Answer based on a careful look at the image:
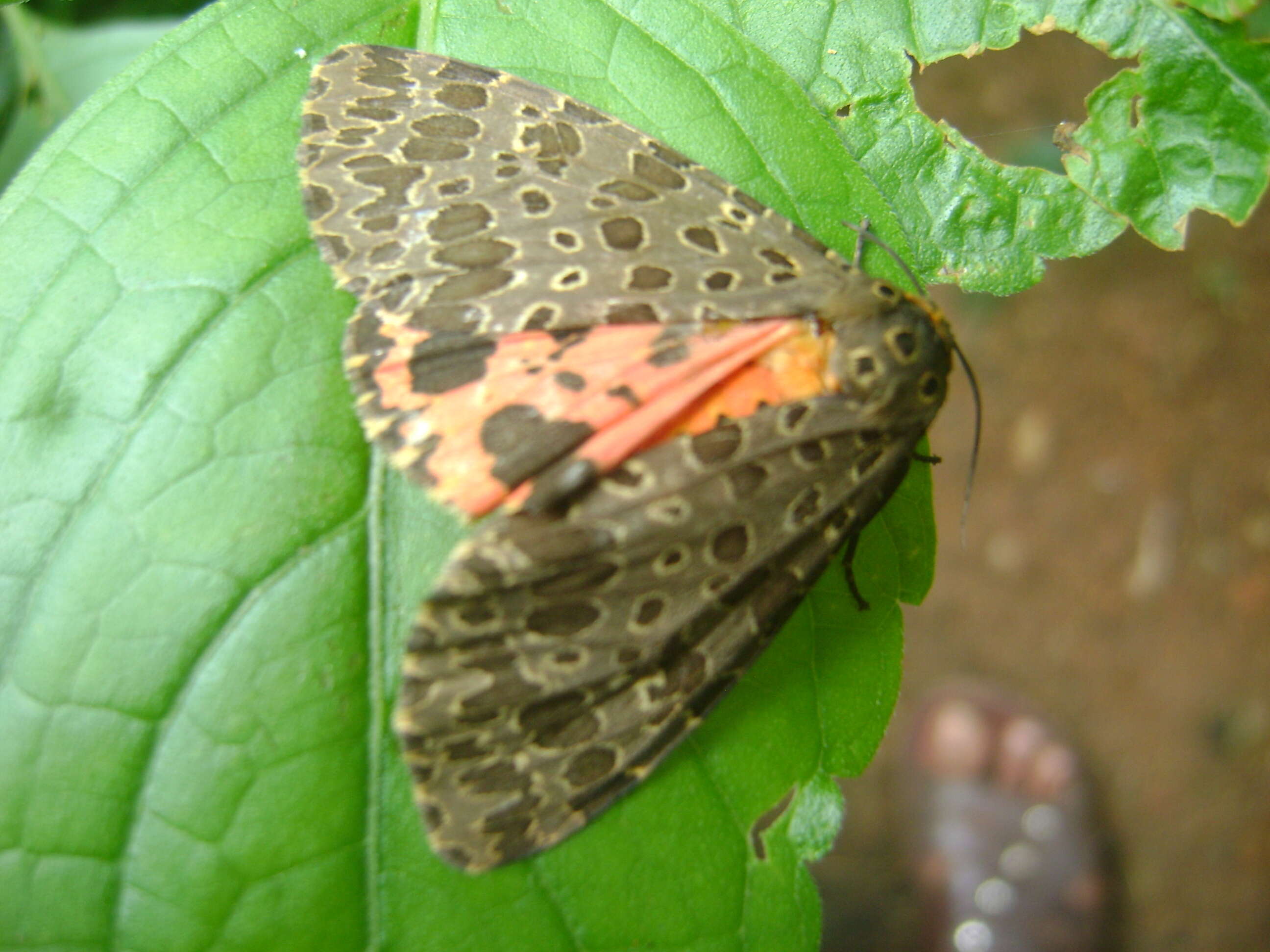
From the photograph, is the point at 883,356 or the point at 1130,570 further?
the point at 1130,570

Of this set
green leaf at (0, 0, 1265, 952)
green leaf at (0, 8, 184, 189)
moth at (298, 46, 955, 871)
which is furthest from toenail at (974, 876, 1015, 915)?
green leaf at (0, 8, 184, 189)

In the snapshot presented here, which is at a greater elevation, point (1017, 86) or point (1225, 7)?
point (1225, 7)

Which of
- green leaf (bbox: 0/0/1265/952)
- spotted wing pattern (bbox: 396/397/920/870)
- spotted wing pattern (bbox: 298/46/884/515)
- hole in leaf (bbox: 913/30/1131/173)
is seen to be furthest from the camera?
hole in leaf (bbox: 913/30/1131/173)

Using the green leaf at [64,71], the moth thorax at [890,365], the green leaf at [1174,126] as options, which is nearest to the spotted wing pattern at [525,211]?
the moth thorax at [890,365]

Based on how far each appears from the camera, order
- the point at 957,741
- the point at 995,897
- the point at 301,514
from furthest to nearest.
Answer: the point at 957,741, the point at 995,897, the point at 301,514

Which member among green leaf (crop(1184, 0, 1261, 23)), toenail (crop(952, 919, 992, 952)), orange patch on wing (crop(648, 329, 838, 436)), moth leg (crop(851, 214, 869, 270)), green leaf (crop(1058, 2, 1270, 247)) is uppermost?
green leaf (crop(1184, 0, 1261, 23))

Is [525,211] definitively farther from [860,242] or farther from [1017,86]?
[1017,86]

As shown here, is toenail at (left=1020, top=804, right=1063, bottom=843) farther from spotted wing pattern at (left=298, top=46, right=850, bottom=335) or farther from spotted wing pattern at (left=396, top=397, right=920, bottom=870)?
spotted wing pattern at (left=298, top=46, right=850, bottom=335)

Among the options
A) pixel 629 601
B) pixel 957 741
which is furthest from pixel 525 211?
pixel 957 741
